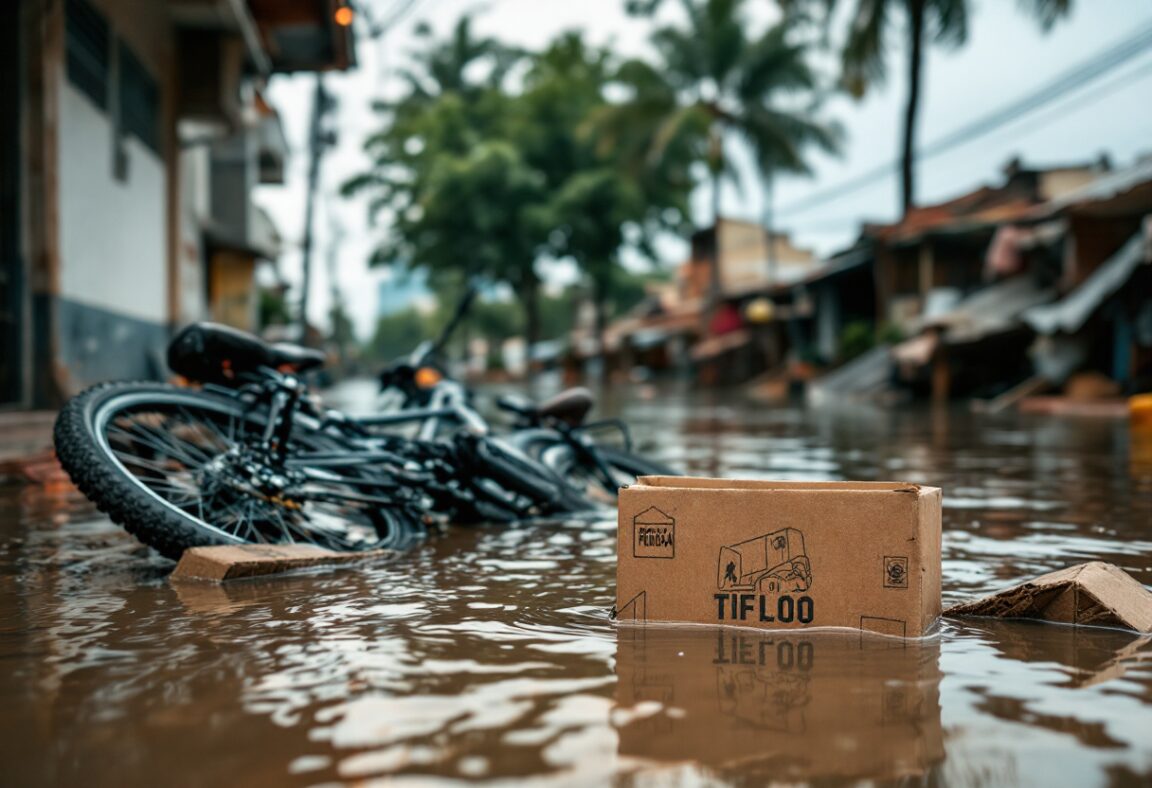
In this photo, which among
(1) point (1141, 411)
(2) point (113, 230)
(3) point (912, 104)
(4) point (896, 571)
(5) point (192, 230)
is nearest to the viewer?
(4) point (896, 571)

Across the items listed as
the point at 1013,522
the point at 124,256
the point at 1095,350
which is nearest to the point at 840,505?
the point at 1013,522

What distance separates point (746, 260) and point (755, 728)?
4655cm

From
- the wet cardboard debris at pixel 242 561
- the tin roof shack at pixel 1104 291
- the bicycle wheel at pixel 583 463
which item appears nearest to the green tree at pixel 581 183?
the tin roof shack at pixel 1104 291

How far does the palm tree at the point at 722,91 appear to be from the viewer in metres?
34.2

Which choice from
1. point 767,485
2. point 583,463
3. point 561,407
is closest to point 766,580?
point 767,485

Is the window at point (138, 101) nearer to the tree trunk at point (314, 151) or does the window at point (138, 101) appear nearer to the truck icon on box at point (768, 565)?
the tree trunk at point (314, 151)

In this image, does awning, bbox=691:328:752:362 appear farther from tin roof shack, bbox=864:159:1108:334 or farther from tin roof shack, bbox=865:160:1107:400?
tin roof shack, bbox=864:159:1108:334

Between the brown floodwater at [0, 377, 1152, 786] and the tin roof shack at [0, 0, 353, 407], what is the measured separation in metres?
6.19

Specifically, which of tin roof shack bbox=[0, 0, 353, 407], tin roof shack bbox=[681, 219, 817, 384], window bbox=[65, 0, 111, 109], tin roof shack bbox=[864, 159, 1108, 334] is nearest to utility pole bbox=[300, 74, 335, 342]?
tin roof shack bbox=[0, 0, 353, 407]

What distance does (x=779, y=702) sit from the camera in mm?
2051

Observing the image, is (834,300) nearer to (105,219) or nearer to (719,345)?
(719,345)

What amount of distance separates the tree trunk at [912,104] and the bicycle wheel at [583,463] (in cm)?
2091

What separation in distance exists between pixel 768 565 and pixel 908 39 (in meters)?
24.5

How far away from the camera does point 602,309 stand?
45.8 meters
